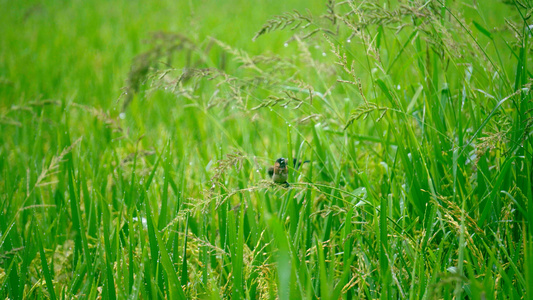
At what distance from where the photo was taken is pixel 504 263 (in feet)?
4.86

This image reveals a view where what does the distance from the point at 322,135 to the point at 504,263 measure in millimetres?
847

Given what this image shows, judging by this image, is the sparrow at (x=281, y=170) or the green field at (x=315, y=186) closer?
the green field at (x=315, y=186)

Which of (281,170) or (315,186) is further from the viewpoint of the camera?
(315,186)

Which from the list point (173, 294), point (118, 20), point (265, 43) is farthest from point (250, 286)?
point (118, 20)

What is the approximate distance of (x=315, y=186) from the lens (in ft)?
5.78

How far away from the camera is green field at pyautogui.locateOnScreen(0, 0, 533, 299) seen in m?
1.33

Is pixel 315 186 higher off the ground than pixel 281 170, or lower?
lower

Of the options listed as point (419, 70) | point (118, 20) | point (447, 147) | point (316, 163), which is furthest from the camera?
point (118, 20)

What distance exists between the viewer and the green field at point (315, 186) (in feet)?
4.36

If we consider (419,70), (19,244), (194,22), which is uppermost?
(194,22)

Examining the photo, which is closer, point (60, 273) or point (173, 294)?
point (173, 294)

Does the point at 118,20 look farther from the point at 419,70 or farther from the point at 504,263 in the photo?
the point at 504,263

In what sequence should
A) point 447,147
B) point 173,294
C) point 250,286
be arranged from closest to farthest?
point 173,294 < point 250,286 < point 447,147

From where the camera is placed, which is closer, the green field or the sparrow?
the green field
